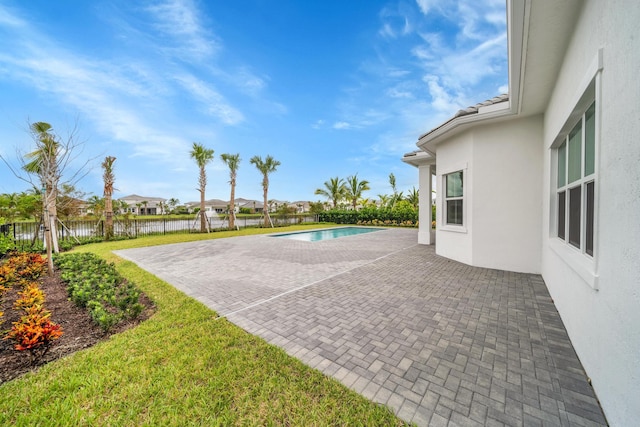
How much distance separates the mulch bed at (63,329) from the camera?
270 centimetres

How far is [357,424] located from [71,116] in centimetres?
889

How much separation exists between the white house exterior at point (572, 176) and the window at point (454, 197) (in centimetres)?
6

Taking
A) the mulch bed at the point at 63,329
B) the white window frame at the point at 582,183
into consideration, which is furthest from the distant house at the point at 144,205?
the white window frame at the point at 582,183

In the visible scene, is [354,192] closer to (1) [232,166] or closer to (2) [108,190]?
(1) [232,166]

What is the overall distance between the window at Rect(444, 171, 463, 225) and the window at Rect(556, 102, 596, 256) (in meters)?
2.89

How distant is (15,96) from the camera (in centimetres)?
781

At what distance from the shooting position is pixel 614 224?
1787 mm

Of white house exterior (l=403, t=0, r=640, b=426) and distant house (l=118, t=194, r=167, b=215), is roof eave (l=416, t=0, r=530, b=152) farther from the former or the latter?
distant house (l=118, t=194, r=167, b=215)

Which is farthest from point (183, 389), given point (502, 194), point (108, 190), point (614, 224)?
point (108, 190)

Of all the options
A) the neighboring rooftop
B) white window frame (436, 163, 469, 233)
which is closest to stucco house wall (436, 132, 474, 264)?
white window frame (436, 163, 469, 233)

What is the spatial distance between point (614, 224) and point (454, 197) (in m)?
6.31

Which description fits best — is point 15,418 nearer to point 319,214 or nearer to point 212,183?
point 212,183

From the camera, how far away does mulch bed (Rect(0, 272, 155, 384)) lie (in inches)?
106

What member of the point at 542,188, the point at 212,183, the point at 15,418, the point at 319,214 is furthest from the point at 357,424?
the point at 319,214
